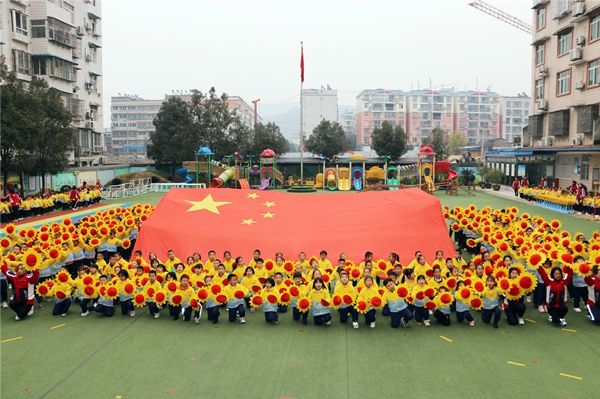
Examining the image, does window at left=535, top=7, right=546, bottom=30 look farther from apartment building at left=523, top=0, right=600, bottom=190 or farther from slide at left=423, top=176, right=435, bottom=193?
slide at left=423, top=176, right=435, bottom=193

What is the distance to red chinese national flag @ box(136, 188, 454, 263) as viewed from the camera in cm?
1302

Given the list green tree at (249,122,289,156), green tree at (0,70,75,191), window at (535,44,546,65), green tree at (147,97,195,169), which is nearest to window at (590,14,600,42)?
window at (535,44,546,65)

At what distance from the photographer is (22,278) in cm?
993

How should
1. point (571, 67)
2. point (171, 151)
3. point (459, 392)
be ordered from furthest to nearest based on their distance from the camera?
point (171, 151) → point (571, 67) → point (459, 392)

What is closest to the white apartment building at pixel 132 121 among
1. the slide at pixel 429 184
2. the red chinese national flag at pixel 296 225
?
the slide at pixel 429 184

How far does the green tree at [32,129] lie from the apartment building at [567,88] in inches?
1062

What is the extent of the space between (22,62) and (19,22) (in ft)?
8.01

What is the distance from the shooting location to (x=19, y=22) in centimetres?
3425

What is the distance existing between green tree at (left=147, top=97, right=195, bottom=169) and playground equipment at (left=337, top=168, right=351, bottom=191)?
534 inches

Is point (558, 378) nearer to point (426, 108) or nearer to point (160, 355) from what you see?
point (160, 355)

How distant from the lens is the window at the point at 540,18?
118 feet

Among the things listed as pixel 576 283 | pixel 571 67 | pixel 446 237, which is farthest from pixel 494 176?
pixel 576 283

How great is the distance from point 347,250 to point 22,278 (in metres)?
6.88

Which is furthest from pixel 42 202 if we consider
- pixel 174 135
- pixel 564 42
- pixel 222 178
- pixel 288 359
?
pixel 564 42
